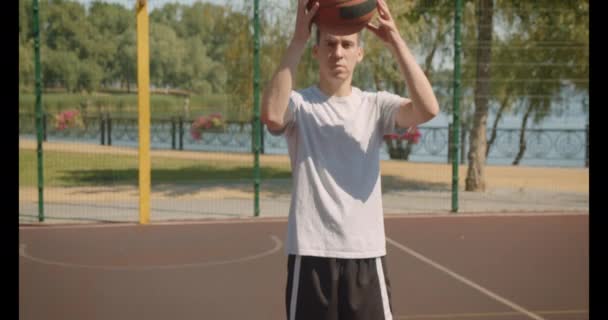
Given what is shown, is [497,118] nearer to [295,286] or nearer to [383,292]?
[383,292]

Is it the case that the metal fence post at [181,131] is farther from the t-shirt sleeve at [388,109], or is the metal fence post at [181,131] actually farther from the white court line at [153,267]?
the t-shirt sleeve at [388,109]

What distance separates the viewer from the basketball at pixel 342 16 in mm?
2506

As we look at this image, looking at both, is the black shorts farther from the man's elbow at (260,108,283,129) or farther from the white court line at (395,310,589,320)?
the white court line at (395,310,589,320)

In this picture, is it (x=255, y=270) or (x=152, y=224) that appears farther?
(x=152, y=224)

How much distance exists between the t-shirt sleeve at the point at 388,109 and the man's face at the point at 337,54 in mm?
173

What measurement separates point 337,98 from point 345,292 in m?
0.75

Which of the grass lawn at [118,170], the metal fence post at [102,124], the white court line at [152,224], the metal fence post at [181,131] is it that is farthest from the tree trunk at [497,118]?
the metal fence post at [102,124]

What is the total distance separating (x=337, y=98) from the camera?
2.61 m

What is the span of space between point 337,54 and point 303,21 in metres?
0.20

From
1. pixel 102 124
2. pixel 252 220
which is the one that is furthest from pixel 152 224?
pixel 102 124

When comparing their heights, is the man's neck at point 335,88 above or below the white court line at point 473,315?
above

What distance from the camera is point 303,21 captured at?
2.41 m

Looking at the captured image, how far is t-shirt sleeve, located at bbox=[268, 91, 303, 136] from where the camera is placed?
99.7 inches

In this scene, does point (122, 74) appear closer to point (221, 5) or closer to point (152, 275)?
point (221, 5)
